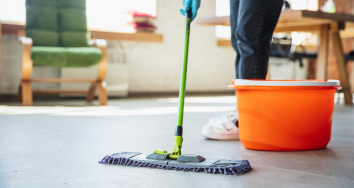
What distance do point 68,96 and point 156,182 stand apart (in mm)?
3341

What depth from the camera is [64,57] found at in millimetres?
2990

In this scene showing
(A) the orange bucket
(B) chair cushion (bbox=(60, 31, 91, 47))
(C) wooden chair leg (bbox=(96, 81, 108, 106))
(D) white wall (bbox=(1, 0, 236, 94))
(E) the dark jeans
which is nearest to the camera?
(A) the orange bucket

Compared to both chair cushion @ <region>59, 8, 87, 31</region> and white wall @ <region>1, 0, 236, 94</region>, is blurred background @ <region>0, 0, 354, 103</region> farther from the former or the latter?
chair cushion @ <region>59, 8, 87, 31</region>

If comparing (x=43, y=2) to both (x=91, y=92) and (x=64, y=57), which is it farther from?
(x=91, y=92)

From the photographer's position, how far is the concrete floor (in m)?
0.84

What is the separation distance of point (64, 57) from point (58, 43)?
600mm

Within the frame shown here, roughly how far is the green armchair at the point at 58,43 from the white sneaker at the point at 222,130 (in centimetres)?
182

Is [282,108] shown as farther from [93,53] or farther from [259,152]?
[93,53]

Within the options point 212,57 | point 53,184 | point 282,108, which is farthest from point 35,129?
point 212,57

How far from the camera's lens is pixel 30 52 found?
2959 millimetres

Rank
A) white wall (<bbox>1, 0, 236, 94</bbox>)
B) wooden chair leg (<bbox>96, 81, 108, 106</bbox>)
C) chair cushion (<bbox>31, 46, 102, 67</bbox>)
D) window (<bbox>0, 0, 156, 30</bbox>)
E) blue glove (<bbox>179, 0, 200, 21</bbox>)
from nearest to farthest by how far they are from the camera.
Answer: blue glove (<bbox>179, 0, 200, 21</bbox>), chair cushion (<bbox>31, 46, 102, 67</bbox>), wooden chair leg (<bbox>96, 81, 108, 106</bbox>), window (<bbox>0, 0, 156, 30</bbox>), white wall (<bbox>1, 0, 236, 94</bbox>)

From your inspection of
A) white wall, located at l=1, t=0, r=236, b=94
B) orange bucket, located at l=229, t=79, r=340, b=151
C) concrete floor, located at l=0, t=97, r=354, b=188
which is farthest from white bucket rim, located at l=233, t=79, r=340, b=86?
white wall, located at l=1, t=0, r=236, b=94

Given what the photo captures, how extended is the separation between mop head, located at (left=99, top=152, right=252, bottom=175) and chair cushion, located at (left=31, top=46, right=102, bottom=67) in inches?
84.1

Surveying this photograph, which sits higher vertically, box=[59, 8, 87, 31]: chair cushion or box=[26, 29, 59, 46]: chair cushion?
box=[59, 8, 87, 31]: chair cushion
